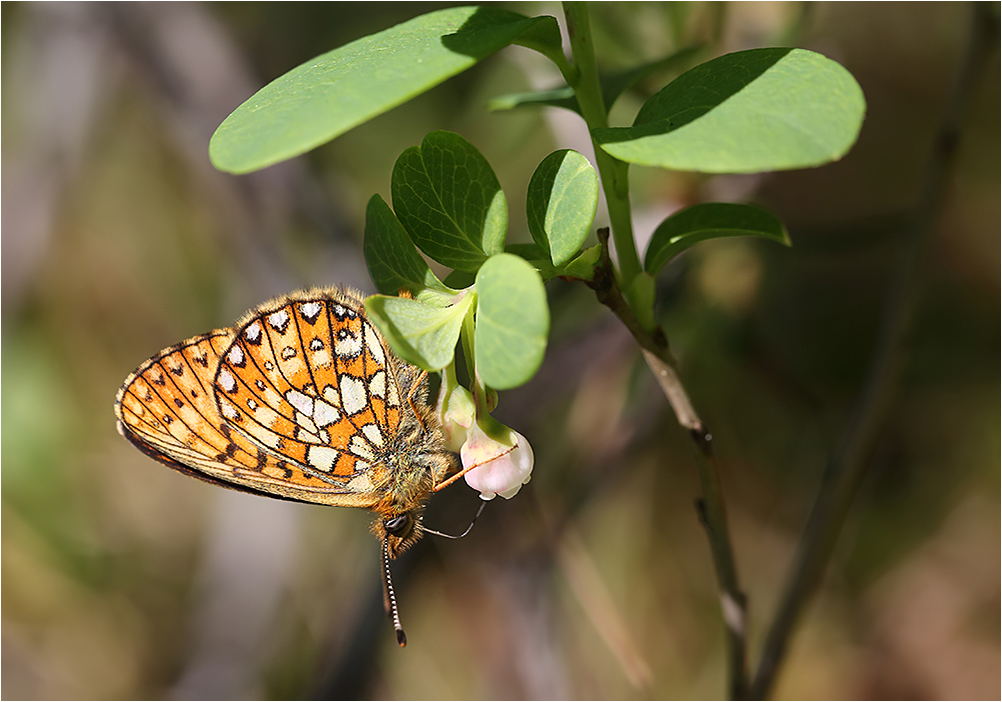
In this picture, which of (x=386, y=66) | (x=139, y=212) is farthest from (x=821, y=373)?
(x=139, y=212)

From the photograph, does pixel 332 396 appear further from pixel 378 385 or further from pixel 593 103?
pixel 593 103

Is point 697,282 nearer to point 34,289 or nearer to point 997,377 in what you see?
point 997,377

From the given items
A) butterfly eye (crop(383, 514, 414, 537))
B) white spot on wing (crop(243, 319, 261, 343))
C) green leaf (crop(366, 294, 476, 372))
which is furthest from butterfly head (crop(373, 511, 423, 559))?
green leaf (crop(366, 294, 476, 372))

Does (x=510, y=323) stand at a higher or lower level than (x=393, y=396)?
higher

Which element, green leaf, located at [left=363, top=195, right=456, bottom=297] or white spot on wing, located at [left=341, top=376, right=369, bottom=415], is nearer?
green leaf, located at [left=363, top=195, right=456, bottom=297]

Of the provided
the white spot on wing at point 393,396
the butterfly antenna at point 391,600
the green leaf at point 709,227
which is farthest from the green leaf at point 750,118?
the butterfly antenna at point 391,600

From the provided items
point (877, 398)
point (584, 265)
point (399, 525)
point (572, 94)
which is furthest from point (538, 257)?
point (877, 398)

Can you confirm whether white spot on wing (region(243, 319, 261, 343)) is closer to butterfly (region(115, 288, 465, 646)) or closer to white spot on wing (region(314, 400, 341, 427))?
butterfly (region(115, 288, 465, 646))
